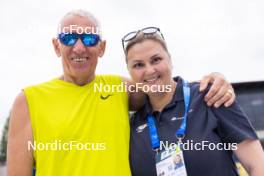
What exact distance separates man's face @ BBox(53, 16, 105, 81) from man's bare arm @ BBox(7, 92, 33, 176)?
0.52 meters

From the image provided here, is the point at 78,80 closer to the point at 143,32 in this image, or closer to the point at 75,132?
the point at 75,132

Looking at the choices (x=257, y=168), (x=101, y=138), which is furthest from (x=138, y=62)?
(x=257, y=168)

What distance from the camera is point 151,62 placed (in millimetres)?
3045

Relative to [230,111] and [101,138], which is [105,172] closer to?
[101,138]

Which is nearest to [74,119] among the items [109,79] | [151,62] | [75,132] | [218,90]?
[75,132]

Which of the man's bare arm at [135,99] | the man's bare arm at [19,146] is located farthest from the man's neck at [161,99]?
the man's bare arm at [19,146]

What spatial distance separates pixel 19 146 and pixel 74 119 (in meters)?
0.44

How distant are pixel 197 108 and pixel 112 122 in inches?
26.7

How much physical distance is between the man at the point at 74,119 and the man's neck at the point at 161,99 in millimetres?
258

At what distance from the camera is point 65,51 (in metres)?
3.15

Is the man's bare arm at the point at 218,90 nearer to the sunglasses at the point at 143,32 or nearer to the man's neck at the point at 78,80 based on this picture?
the sunglasses at the point at 143,32

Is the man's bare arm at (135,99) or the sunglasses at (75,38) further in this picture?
the man's bare arm at (135,99)

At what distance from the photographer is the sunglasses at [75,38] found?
10.3 ft

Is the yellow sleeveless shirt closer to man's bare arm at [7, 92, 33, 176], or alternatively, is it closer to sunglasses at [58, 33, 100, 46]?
man's bare arm at [7, 92, 33, 176]
